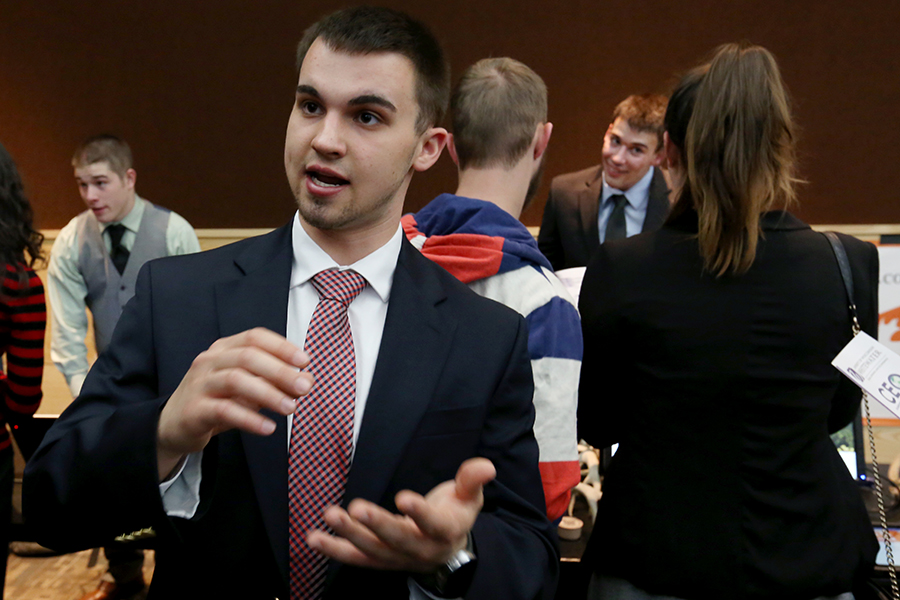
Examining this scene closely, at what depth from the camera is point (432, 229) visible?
5.03ft

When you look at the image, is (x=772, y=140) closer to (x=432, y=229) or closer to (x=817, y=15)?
(x=432, y=229)

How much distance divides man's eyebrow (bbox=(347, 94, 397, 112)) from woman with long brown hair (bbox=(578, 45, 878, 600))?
0.61 meters

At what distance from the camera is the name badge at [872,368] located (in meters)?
1.31

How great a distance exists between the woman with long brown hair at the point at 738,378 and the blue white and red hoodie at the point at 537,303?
0.44 feet

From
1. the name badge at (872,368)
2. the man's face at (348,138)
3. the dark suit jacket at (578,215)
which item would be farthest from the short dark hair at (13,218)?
the dark suit jacket at (578,215)

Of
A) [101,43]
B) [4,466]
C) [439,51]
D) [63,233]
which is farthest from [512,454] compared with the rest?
[101,43]

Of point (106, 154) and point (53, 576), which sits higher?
point (106, 154)

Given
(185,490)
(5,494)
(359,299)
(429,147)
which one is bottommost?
(5,494)

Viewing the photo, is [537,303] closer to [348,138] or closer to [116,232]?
[348,138]

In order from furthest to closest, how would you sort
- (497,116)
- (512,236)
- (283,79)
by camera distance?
(283,79) → (497,116) → (512,236)

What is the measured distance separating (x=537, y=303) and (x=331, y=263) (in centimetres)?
45

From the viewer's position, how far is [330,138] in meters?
1.07

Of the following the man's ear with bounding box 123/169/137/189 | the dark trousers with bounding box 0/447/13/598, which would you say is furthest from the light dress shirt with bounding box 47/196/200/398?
the dark trousers with bounding box 0/447/13/598

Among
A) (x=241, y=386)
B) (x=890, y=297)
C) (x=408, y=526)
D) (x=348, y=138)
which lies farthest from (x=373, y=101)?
(x=890, y=297)
